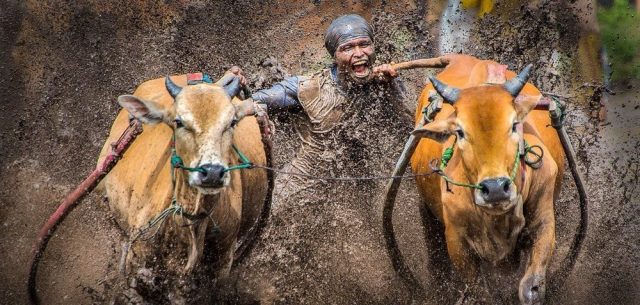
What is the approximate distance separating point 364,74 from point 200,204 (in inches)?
104

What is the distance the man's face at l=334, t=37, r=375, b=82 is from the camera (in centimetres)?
800

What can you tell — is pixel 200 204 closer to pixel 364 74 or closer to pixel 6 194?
pixel 364 74

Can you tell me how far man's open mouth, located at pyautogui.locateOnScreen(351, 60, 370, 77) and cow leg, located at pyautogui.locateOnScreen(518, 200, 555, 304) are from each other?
2.32 metres

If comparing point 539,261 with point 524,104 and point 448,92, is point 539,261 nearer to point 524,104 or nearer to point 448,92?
point 524,104

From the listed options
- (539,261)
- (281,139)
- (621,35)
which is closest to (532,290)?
(539,261)

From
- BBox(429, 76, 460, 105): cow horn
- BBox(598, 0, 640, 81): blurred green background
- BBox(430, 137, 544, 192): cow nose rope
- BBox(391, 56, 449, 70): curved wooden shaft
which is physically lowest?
BBox(598, 0, 640, 81): blurred green background

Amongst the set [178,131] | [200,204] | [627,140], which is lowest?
[627,140]

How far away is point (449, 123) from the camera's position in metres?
5.79

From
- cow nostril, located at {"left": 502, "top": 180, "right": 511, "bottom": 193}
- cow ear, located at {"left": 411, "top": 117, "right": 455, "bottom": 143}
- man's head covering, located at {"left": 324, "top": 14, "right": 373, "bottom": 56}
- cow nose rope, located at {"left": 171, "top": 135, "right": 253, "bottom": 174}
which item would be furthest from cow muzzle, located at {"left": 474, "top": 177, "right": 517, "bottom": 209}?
man's head covering, located at {"left": 324, "top": 14, "right": 373, "bottom": 56}

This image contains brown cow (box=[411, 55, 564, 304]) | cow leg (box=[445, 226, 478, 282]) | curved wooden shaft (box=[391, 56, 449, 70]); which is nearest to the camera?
brown cow (box=[411, 55, 564, 304])

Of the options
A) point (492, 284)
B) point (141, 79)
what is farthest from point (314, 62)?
point (492, 284)

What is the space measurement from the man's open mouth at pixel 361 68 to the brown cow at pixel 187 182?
1.31 metres

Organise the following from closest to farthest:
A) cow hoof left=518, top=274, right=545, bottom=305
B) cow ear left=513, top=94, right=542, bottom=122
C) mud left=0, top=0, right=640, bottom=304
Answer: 1. cow ear left=513, top=94, right=542, bottom=122
2. cow hoof left=518, top=274, right=545, bottom=305
3. mud left=0, top=0, right=640, bottom=304

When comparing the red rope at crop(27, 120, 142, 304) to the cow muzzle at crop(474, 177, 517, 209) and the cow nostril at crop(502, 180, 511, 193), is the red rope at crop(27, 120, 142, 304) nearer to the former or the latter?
the cow muzzle at crop(474, 177, 517, 209)
